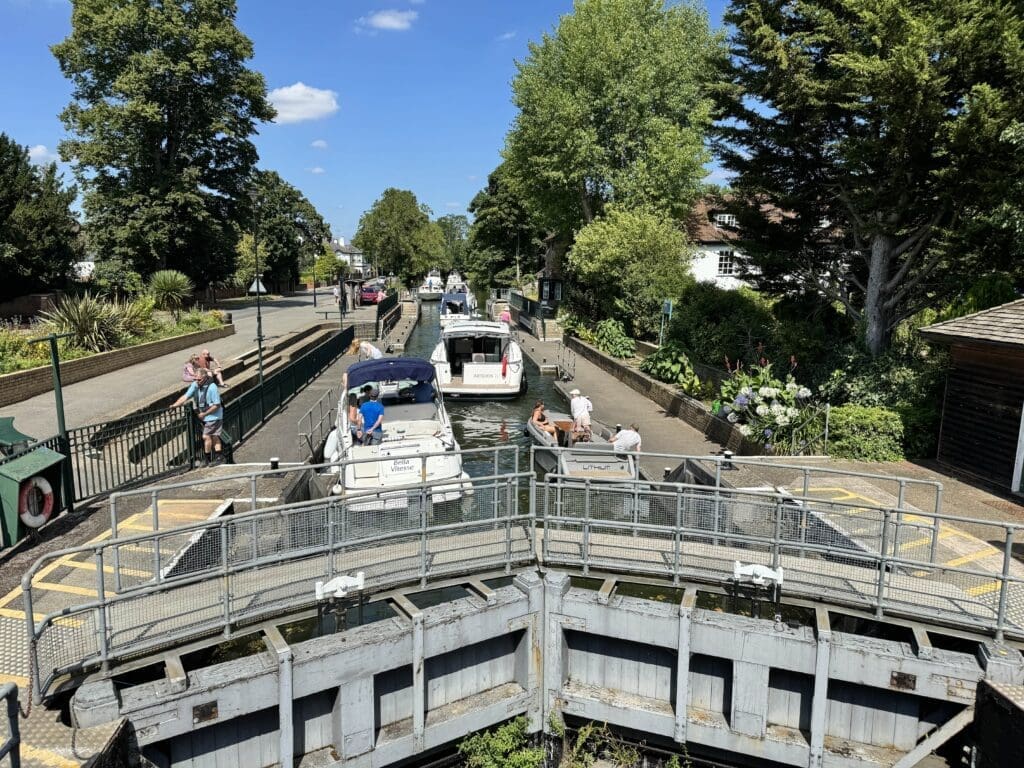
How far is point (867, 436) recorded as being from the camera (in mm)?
14289

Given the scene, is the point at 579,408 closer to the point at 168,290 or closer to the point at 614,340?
the point at 614,340

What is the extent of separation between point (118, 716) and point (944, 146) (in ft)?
53.2

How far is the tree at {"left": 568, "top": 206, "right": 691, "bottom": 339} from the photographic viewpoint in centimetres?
3030

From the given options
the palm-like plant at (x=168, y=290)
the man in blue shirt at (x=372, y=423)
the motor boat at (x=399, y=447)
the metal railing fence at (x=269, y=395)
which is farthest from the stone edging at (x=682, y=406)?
the palm-like plant at (x=168, y=290)

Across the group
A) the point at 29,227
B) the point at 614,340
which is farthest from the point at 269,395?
the point at 29,227

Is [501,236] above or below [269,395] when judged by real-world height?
above

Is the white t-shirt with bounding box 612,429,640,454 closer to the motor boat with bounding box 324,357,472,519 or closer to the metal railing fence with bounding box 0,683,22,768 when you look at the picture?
the motor boat with bounding box 324,357,472,519

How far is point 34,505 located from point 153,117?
36.0 m

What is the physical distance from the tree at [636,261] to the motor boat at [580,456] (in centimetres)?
1381

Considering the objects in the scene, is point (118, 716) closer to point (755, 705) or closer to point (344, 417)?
point (755, 705)

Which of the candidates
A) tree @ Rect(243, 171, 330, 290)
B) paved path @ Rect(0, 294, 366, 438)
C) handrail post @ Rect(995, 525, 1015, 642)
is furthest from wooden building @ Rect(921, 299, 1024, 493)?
tree @ Rect(243, 171, 330, 290)

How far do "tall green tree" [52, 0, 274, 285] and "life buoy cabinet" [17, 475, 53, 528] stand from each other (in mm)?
33630

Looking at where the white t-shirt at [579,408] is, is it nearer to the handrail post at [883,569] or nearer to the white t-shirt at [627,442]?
the white t-shirt at [627,442]

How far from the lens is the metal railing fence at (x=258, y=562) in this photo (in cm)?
627
